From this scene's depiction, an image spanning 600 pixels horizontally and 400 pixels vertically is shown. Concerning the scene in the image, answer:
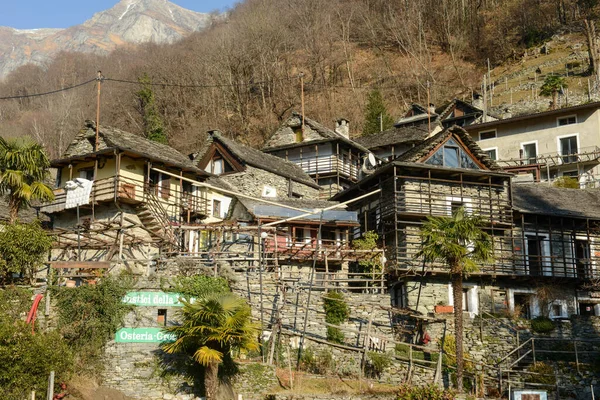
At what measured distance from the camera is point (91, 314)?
2473 centimetres

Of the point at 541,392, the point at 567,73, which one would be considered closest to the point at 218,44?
the point at 567,73

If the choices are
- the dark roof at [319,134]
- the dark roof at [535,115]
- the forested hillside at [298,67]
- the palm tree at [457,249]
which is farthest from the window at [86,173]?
the dark roof at [535,115]

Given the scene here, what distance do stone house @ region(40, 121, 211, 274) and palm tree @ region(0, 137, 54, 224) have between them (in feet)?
10.2

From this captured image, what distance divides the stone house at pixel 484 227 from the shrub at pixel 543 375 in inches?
220

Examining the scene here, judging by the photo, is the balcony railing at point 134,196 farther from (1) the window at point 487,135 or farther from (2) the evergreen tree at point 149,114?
(1) the window at point 487,135

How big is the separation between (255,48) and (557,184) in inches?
1462

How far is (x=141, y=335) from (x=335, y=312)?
749 cm

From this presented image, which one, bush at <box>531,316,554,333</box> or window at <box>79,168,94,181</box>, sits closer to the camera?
bush at <box>531,316,554,333</box>

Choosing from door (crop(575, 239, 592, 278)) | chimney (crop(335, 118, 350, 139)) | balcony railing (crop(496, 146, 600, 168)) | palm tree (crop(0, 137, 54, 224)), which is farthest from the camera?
chimney (crop(335, 118, 350, 139))

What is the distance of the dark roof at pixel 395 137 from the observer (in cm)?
5079

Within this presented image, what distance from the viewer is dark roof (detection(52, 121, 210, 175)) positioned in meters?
34.5

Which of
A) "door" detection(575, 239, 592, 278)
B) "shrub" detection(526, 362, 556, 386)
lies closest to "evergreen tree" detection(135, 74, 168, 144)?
"door" detection(575, 239, 592, 278)

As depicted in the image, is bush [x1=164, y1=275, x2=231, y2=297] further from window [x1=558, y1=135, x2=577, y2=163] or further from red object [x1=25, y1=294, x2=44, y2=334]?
window [x1=558, y1=135, x2=577, y2=163]

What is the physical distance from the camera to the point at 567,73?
223ft
